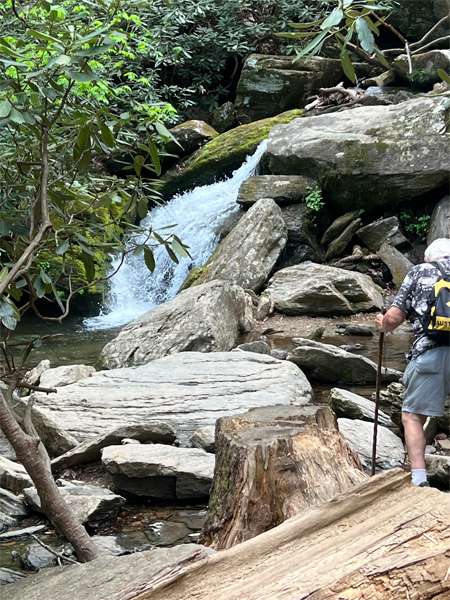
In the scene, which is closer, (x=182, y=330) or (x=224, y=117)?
(x=182, y=330)

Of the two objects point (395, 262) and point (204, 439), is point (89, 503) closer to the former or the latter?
point (204, 439)

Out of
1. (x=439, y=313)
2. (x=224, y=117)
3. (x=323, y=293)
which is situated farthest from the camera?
(x=224, y=117)

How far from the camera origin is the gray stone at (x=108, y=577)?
5.44ft

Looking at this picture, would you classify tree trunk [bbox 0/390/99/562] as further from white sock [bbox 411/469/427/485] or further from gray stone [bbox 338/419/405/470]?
gray stone [bbox 338/419/405/470]

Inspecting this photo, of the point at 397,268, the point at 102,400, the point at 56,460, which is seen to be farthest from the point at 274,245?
the point at 56,460

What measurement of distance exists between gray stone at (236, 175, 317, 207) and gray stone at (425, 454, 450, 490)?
760 cm

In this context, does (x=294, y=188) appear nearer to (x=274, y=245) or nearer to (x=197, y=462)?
(x=274, y=245)

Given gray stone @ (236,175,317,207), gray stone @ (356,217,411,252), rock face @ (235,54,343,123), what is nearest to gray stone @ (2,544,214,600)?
gray stone @ (356,217,411,252)

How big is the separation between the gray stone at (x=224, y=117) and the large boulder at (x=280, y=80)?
0.42 meters

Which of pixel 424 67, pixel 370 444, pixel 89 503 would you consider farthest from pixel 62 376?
pixel 424 67

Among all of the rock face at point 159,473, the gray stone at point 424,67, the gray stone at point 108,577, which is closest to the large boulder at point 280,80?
the gray stone at point 424,67

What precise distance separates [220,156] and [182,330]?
665 centimetres

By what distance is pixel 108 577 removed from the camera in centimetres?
174

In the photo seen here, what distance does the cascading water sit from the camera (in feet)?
36.6
